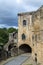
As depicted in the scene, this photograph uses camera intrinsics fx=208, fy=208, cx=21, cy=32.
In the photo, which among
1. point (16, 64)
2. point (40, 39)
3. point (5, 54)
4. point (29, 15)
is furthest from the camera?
point (29, 15)

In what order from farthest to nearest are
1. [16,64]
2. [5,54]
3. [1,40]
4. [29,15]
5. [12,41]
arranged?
[1,40]
[12,41]
[29,15]
[5,54]
[16,64]

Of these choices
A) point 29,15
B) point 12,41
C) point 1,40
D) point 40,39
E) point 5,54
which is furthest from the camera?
point 1,40

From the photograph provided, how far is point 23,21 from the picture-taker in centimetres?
4172

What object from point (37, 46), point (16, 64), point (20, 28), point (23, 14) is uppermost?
point (23, 14)

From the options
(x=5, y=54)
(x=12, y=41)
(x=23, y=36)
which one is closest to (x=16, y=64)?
(x=5, y=54)

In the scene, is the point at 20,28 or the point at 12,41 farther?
the point at 12,41

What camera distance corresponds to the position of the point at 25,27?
41531 millimetres

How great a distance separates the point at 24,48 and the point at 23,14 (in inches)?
283

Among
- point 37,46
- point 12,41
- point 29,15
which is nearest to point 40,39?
point 37,46

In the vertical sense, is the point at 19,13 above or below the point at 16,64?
above

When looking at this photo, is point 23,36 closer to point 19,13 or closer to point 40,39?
point 19,13

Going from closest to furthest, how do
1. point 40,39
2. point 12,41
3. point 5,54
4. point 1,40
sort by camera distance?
point 40,39 → point 5,54 → point 12,41 → point 1,40

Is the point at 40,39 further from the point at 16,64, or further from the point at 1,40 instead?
the point at 1,40

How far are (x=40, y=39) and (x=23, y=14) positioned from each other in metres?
22.6
